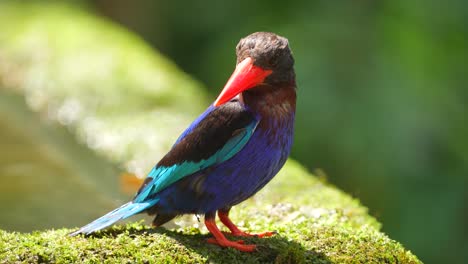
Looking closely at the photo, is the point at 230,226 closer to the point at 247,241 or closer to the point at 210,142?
the point at 247,241

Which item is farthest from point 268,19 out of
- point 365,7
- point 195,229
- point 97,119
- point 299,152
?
point 195,229

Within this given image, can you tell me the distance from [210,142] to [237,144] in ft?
0.42

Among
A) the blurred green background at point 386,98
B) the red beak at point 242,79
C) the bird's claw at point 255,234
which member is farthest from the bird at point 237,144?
the blurred green background at point 386,98

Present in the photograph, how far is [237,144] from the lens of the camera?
3.33m

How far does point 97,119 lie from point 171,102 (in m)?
0.64

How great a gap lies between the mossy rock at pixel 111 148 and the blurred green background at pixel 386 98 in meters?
1.48

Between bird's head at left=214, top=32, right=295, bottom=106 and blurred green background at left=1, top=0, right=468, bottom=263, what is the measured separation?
321 cm

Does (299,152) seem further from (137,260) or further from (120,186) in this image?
(137,260)

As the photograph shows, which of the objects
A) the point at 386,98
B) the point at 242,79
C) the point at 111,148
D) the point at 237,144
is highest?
the point at 386,98

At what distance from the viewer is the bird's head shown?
129 inches

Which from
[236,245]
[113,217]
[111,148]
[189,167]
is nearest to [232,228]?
[236,245]

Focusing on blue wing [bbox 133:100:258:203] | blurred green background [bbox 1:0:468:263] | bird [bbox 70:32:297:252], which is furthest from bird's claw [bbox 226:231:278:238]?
blurred green background [bbox 1:0:468:263]

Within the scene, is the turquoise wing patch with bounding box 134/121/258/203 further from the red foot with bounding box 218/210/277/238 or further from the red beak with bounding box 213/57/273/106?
the red foot with bounding box 218/210/277/238

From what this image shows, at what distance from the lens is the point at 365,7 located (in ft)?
28.3
